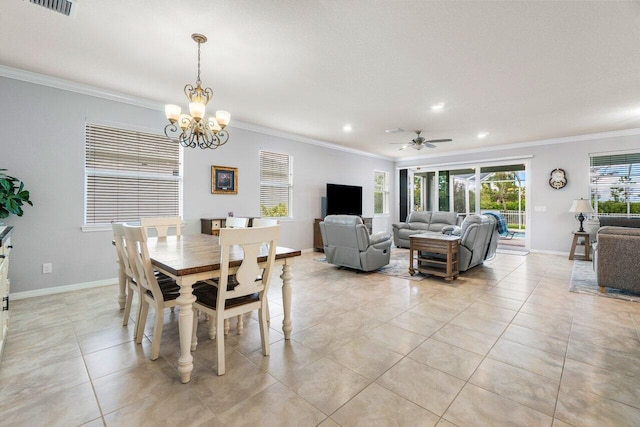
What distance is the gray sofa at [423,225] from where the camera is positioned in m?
7.25

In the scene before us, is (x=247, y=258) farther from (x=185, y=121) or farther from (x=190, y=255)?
(x=185, y=121)

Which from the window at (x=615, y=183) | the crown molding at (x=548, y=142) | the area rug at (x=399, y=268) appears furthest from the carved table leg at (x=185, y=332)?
the window at (x=615, y=183)

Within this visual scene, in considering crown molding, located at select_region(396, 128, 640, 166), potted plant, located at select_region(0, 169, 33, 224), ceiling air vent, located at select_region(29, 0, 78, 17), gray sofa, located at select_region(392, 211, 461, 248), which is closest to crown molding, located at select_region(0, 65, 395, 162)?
potted plant, located at select_region(0, 169, 33, 224)

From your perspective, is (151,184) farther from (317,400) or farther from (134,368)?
(317,400)

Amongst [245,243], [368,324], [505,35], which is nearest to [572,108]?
[505,35]

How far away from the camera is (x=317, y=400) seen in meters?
1.69

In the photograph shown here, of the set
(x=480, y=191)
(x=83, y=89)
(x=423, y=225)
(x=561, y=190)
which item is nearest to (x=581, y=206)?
(x=561, y=190)

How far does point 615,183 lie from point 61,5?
895 centimetres

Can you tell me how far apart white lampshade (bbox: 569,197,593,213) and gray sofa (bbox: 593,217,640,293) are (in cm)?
254

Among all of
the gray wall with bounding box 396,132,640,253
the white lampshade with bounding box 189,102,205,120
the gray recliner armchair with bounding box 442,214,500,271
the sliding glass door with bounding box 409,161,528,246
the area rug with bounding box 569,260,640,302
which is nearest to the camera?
the white lampshade with bounding box 189,102,205,120

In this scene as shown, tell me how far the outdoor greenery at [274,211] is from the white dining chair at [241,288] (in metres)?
3.68

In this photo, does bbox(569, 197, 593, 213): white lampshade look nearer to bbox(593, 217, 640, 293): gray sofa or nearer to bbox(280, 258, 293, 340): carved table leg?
bbox(593, 217, 640, 293): gray sofa

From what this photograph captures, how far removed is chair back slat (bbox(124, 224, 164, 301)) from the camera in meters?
1.98

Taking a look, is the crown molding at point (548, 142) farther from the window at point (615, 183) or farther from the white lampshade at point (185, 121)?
the white lampshade at point (185, 121)
